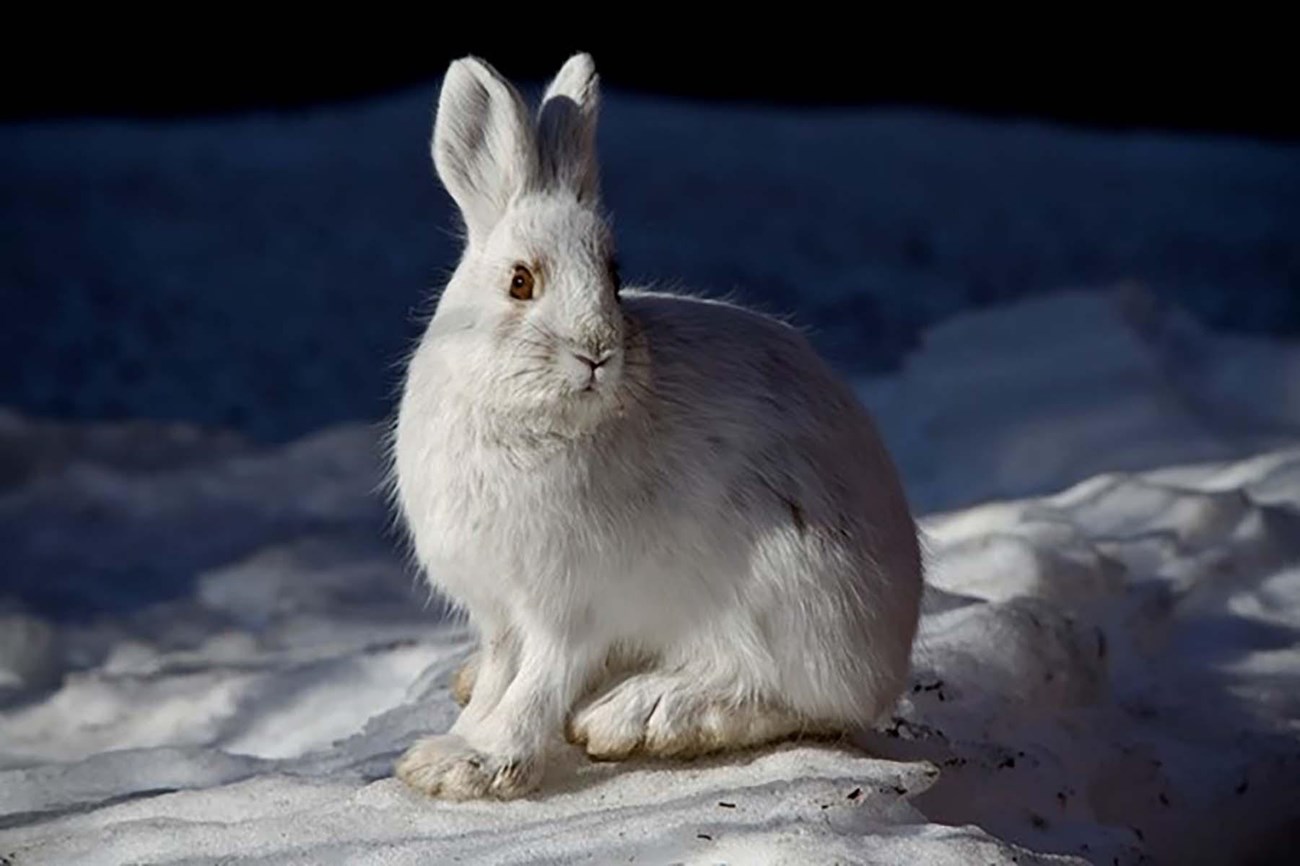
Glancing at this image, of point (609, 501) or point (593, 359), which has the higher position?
point (593, 359)

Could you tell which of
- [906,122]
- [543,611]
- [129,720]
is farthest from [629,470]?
[906,122]

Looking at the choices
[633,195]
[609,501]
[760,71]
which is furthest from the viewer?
[760,71]

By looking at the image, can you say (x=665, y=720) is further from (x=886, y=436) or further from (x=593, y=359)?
(x=886, y=436)

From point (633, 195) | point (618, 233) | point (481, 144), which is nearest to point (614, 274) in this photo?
point (481, 144)

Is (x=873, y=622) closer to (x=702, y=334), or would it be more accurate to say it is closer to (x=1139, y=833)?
(x=702, y=334)

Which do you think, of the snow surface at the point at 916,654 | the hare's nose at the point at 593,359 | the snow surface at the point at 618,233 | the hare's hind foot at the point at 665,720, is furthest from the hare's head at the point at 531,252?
the snow surface at the point at 618,233

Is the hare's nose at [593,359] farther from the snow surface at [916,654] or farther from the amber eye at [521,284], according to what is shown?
the snow surface at [916,654]
